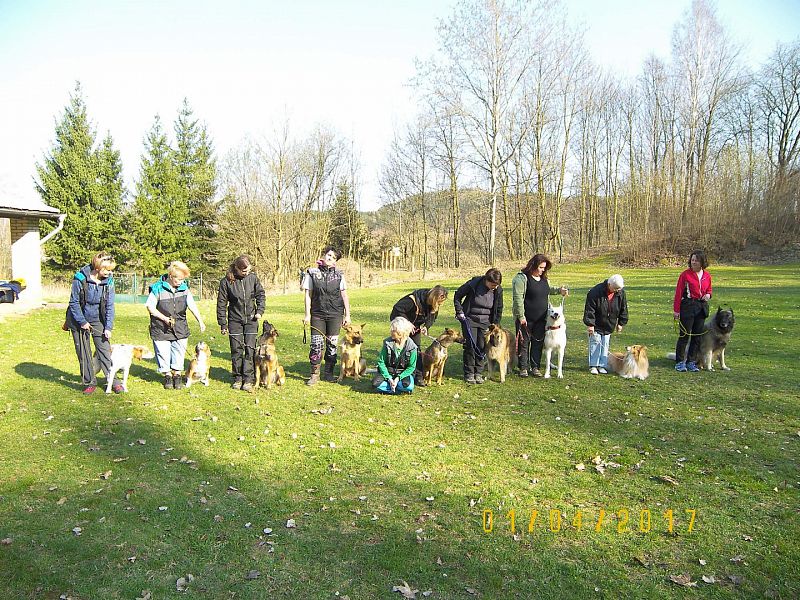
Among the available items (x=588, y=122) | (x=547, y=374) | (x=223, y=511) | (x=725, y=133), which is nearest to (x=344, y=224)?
(x=588, y=122)

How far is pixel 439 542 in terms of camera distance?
12.8 ft

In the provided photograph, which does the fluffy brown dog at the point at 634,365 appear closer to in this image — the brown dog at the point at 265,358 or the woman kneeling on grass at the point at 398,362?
the woman kneeling on grass at the point at 398,362

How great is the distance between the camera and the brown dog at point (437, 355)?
8.12 metres

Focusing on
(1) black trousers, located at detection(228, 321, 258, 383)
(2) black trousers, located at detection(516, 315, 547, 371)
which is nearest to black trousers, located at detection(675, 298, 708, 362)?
(2) black trousers, located at detection(516, 315, 547, 371)

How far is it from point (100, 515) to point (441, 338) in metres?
5.09

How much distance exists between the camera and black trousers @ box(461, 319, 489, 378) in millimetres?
8077

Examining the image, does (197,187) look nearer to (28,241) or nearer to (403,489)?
(28,241)

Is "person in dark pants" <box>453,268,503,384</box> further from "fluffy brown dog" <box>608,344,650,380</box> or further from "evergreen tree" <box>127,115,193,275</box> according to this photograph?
"evergreen tree" <box>127,115,193,275</box>

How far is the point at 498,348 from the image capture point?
8469mm

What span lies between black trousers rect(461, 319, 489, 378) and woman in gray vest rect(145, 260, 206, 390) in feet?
12.4

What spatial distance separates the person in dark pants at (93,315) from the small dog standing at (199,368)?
0.94 meters

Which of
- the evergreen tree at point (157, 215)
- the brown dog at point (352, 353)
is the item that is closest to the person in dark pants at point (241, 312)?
the brown dog at point (352, 353)

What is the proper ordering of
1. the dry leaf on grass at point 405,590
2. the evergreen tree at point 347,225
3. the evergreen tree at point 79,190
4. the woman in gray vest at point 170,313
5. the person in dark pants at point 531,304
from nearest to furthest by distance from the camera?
the dry leaf on grass at point 405,590, the woman in gray vest at point 170,313, the person in dark pants at point 531,304, the evergreen tree at point 79,190, the evergreen tree at point 347,225

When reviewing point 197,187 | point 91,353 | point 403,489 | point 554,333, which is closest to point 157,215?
point 197,187
